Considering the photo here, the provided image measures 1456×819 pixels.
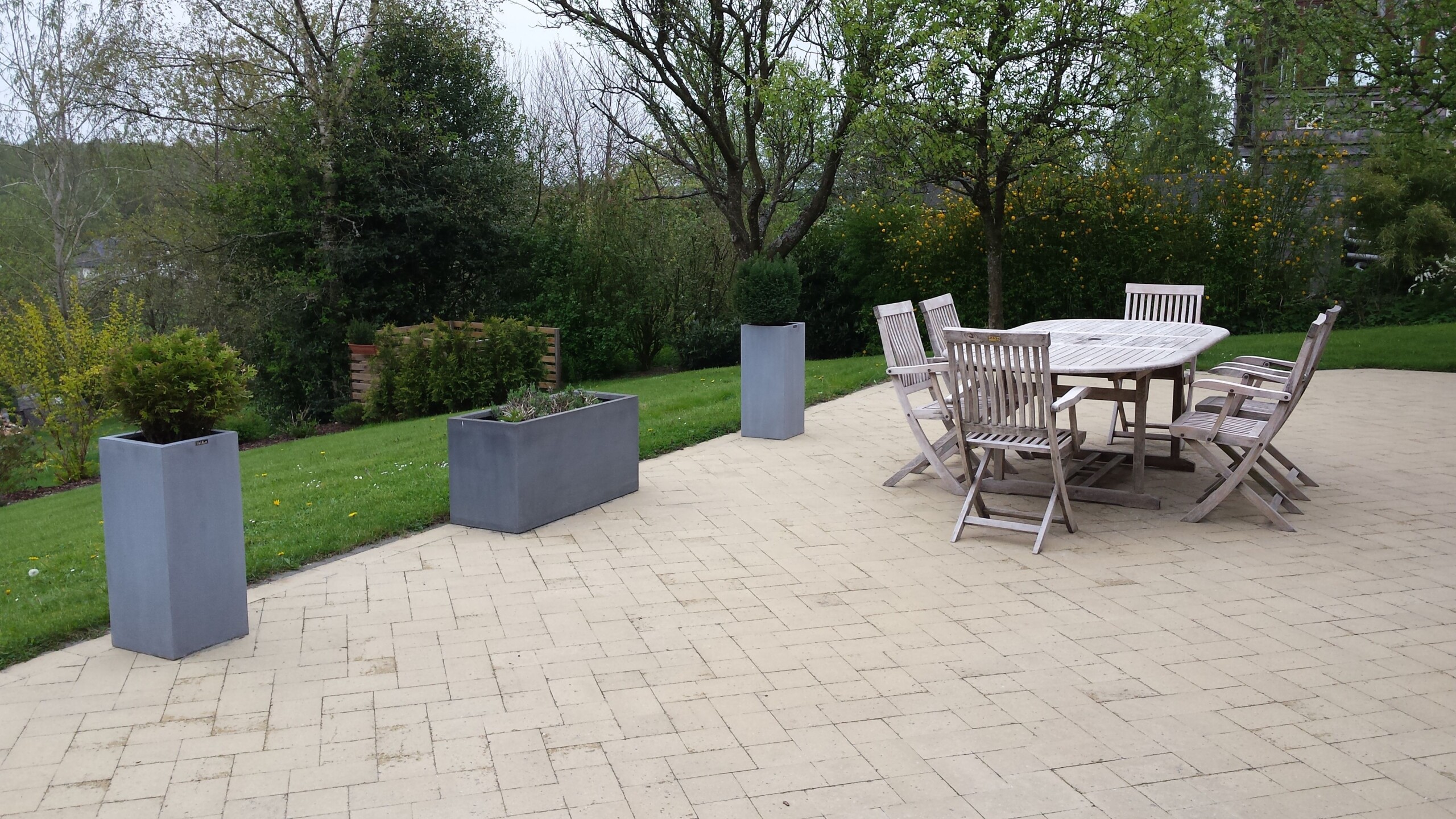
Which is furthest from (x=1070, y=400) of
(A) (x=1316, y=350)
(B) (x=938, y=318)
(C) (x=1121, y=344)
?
(B) (x=938, y=318)

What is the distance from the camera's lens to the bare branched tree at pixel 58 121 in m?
22.5

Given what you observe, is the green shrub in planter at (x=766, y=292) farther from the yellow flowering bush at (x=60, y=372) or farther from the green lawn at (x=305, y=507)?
the yellow flowering bush at (x=60, y=372)

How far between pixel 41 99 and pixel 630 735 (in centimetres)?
2696

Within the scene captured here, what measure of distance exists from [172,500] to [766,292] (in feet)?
16.0

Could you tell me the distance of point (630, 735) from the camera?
334 cm

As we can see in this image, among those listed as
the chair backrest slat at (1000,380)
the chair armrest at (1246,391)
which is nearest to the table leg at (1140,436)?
the chair armrest at (1246,391)

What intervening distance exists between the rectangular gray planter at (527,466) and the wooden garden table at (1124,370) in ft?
7.77

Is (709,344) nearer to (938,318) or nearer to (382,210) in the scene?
(382,210)

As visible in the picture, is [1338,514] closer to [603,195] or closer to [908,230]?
[908,230]

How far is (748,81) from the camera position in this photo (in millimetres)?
13227

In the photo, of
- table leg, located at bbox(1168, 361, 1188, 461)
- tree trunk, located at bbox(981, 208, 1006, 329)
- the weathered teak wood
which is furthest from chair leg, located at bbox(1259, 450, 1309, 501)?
the weathered teak wood

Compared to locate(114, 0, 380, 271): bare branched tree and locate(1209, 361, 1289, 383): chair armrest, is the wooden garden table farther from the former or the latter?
locate(114, 0, 380, 271): bare branched tree

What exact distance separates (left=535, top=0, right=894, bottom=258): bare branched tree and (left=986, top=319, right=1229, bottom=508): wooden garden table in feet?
18.1

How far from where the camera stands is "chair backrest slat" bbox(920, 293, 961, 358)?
695 cm
